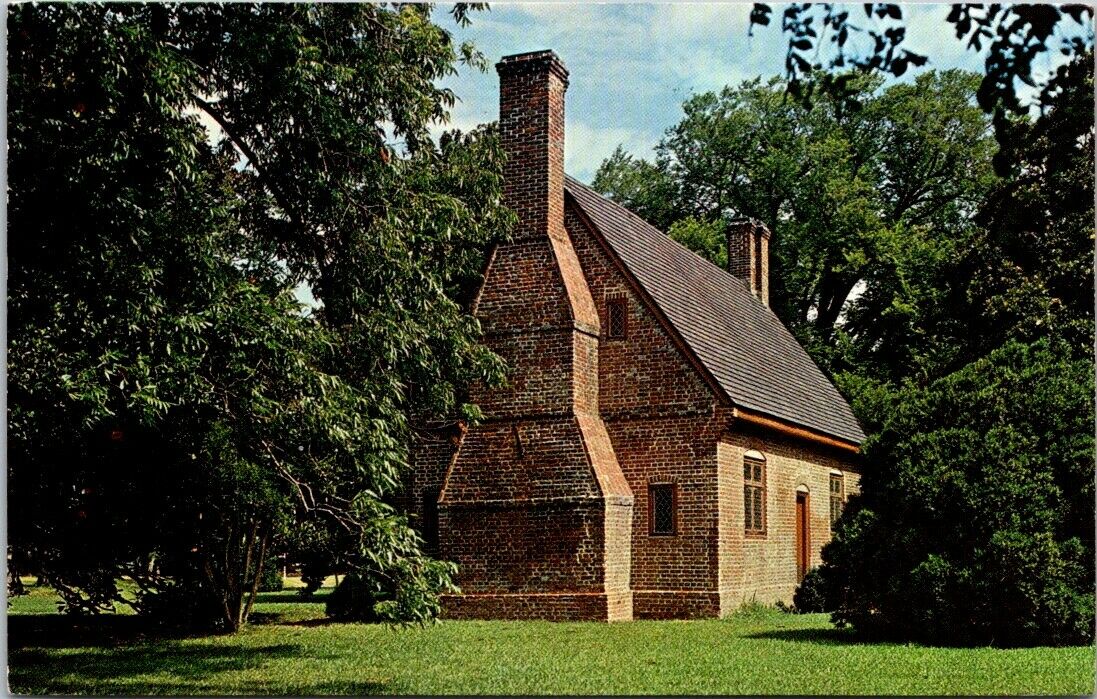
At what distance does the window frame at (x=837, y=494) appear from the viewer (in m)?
26.5

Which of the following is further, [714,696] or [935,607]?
[935,607]

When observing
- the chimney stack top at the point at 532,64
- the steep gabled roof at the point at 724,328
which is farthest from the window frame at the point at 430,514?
the chimney stack top at the point at 532,64

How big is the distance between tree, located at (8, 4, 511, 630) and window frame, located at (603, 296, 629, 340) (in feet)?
10.7

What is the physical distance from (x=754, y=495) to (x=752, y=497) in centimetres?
14

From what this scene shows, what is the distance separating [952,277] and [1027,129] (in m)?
17.4


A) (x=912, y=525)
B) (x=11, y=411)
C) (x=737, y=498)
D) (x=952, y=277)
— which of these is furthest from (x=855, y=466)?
(x=11, y=411)

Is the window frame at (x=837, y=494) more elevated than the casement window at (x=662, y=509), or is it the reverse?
the window frame at (x=837, y=494)

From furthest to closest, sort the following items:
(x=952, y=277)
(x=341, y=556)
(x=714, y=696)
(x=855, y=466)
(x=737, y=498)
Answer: (x=855, y=466)
(x=952, y=277)
(x=737, y=498)
(x=341, y=556)
(x=714, y=696)

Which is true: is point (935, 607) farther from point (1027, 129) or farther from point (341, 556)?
point (1027, 129)

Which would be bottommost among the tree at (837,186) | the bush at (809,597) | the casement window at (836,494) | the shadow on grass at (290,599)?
the shadow on grass at (290,599)

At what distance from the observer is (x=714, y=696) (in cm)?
1163

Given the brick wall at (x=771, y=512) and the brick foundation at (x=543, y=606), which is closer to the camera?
the brick foundation at (x=543, y=606)

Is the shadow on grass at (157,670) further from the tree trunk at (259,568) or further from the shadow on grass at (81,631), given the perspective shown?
the tree trunk at (259,568)

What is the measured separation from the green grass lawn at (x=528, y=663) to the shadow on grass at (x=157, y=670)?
2cm
